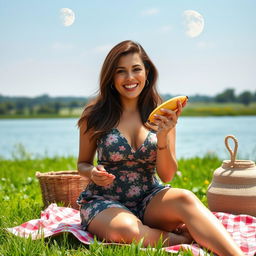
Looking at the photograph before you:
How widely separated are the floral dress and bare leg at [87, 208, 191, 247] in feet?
0.52

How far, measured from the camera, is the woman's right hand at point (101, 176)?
3.52 meters

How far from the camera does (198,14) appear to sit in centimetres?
414

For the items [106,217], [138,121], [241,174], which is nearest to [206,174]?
[241,174]

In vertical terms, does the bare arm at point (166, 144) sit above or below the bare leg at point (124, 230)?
above

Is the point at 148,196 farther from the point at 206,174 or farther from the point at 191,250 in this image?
the point at 206,174

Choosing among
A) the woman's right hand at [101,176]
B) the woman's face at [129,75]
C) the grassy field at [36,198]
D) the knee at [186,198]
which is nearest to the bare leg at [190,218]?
the knee at [186,198]

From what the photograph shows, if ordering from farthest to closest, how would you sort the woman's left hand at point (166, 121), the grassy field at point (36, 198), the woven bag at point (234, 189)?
the woven bag at point (234, 189)
the woman's left hand at point (166, 121)
the grassy field at point (36, 198)

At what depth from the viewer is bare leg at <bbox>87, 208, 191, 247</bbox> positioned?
3.45m

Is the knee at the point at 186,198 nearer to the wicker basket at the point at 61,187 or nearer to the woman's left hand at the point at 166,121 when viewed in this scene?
the woman's left hand at the point at 166,121

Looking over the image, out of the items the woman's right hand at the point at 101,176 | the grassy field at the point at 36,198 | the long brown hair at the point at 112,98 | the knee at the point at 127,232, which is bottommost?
the grassy field at the point at 36,198

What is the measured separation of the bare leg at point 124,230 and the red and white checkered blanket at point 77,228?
0.13m

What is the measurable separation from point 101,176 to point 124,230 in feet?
1.41

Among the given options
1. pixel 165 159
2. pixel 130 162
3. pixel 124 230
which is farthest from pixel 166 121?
pixel 124 230

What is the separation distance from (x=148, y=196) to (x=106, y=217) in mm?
457
